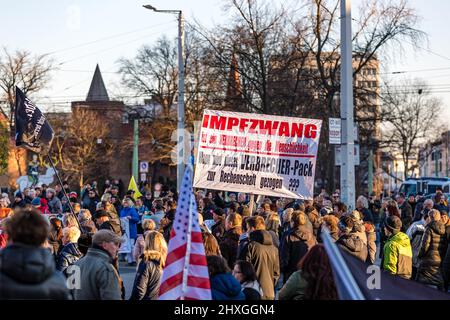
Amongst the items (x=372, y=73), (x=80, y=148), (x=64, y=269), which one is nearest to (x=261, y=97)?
(x=372, y=73)

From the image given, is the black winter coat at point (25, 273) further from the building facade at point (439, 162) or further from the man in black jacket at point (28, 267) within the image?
the building facade at point (439, 162)

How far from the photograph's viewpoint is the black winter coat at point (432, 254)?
37.2 ft

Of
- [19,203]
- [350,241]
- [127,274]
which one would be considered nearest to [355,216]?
[350,241]

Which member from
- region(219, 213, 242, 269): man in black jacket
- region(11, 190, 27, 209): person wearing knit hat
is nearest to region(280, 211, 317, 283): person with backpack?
region(219, 213, 242, 269): man in black jacket

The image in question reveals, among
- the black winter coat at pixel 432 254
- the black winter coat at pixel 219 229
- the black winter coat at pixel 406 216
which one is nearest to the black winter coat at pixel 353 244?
the black winter coat at pixel 432 254

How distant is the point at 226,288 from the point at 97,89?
283ft

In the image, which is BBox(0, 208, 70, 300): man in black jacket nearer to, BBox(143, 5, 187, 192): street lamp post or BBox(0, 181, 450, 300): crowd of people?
BBox(0, 181, 450, 300): crowd of people

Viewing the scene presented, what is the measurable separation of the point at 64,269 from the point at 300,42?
26.1 m

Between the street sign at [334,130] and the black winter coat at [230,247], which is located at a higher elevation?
the street sign at [334,130]

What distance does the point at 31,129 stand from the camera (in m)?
13.1

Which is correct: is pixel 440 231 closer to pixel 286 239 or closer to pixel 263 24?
pixel 286 239

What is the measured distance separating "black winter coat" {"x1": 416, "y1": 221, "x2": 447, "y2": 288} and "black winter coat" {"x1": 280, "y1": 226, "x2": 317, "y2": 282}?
1636 mm

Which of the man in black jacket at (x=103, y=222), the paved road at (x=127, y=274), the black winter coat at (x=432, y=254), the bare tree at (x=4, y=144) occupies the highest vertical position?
the bare tree at (x=4, y=144)

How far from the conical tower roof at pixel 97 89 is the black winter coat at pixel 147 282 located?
81.4 metres
